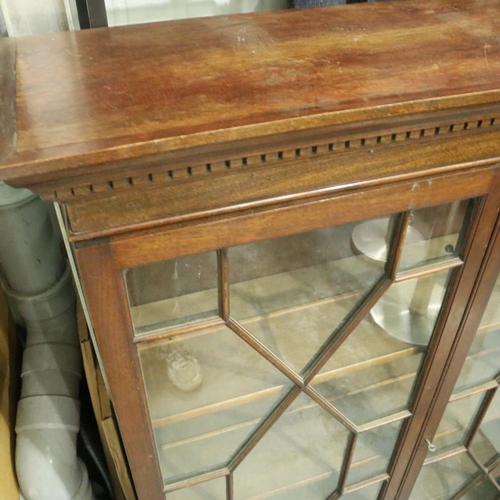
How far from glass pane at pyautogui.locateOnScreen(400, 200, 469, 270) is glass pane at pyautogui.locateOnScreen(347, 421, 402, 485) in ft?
1.05

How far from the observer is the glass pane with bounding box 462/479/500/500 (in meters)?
1.06

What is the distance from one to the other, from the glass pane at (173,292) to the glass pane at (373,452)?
0.40m

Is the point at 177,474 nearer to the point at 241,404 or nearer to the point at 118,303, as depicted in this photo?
the point at 241,404

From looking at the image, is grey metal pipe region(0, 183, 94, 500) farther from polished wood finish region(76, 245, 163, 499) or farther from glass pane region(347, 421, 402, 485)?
glass pane region(347, 421, 402, 485)

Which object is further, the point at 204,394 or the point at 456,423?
the point at 456,423

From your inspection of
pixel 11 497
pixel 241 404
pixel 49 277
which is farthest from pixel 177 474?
pixel 49 277

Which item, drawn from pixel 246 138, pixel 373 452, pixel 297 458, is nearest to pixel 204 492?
pixel 297 458

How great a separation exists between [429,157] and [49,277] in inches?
24.0

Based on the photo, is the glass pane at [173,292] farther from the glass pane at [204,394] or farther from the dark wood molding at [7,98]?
the dark wood molding at [7,98]

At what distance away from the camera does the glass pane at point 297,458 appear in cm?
69

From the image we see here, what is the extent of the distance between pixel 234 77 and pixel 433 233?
0.87 ft

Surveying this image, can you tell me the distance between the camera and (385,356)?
669mm

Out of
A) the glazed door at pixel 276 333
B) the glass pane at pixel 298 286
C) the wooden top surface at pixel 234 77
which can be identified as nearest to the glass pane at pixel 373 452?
the glazed door at pixel 276 333

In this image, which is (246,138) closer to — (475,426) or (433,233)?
(433,233)
